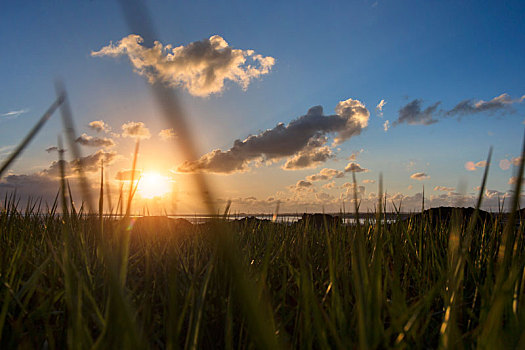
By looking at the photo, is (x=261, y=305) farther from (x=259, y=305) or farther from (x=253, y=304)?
(x=253, y=304)

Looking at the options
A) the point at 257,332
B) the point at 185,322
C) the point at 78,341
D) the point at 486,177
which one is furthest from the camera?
the point at 185,322

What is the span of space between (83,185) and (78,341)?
362 mm

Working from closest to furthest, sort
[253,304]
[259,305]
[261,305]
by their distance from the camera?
[253,304] < [259,305] < [261,305]

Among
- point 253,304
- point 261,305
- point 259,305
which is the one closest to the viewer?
point 253,304

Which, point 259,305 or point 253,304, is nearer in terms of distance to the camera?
point 253,304

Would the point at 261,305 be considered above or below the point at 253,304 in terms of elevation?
below

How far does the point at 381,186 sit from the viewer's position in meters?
0.96

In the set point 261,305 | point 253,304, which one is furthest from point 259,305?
point 253,304

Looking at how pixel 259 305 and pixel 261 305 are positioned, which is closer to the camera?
pixel 259 305

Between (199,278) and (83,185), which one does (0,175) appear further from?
(199,278)

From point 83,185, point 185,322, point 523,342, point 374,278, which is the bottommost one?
point 185,322

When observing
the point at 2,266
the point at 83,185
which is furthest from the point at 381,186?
the point at 2,266

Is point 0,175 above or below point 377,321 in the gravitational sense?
above

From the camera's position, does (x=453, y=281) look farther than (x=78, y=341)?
Yes
